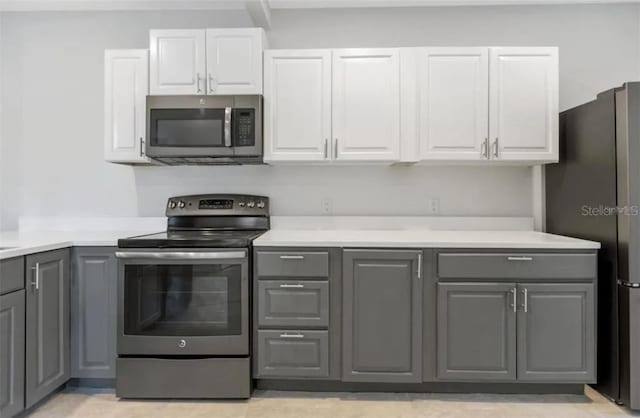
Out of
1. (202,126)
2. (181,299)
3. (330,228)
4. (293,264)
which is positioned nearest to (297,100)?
(202,126)

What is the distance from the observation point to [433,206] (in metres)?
2.96

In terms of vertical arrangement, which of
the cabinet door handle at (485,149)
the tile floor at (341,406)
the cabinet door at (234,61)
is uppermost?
the cabinet door at (234,61)

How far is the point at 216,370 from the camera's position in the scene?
2.25 m

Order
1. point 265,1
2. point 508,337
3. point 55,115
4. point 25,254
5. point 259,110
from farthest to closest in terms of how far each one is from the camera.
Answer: point 55,115
point 265,1
point 259,110
point 508,337
point 25,254

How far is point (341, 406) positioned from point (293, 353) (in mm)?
391

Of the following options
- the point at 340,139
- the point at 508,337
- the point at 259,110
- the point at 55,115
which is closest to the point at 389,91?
the point at 340,139

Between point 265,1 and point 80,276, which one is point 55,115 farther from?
point 265,1

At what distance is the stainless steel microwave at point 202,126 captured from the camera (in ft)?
8.42

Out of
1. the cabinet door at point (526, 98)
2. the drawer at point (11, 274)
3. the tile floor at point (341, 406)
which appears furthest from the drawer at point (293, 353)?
the cabinet door at point (526, 98)

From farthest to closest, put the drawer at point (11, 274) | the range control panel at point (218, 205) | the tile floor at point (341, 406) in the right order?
the range control panel at point (218, 205) → the tile floor at point (341, 406) → the drawer at point (11, 274)

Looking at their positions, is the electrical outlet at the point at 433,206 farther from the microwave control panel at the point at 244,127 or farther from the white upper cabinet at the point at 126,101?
the white upper cabinet at the point at 126,101

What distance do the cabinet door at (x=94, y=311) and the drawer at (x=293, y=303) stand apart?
91 cm

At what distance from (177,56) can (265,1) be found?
732 millimetres

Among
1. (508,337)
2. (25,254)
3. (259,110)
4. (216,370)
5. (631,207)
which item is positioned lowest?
(216,370)
